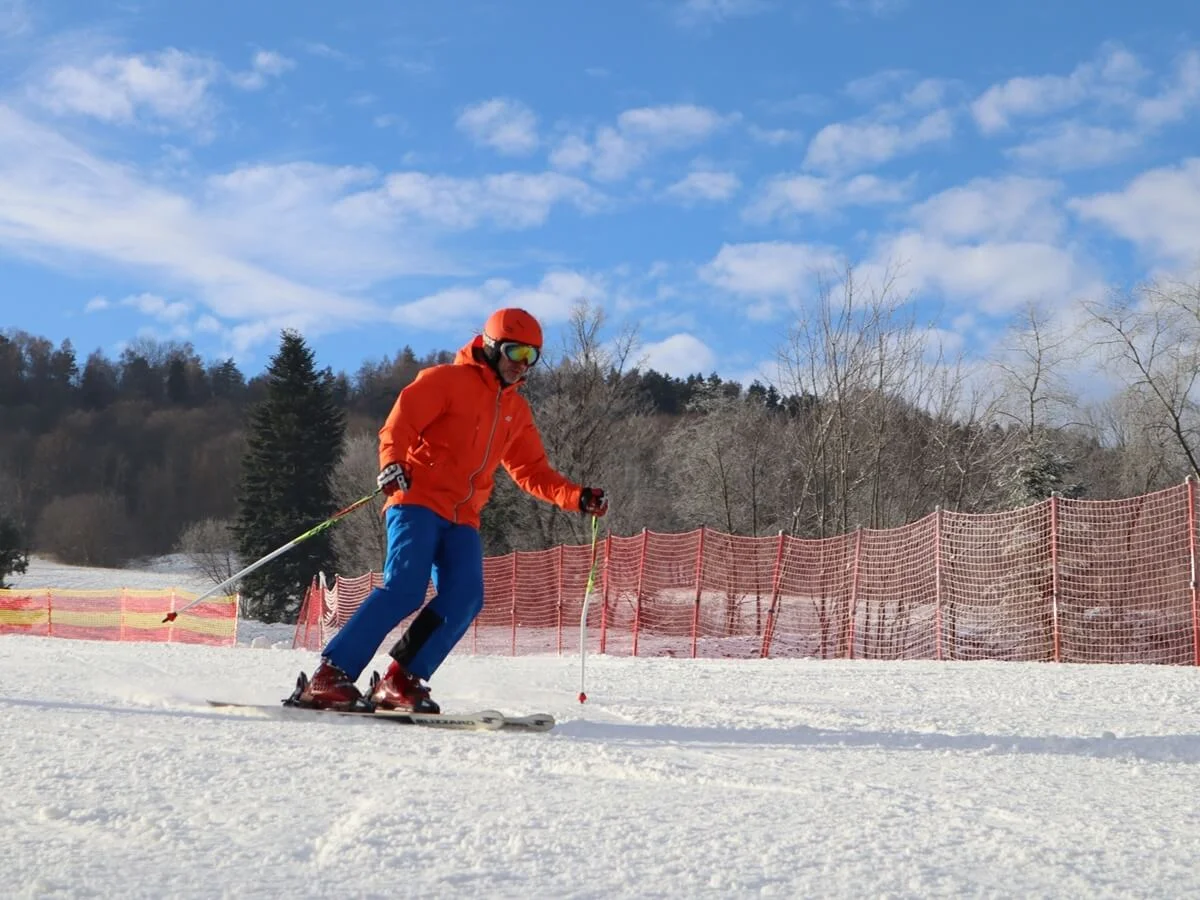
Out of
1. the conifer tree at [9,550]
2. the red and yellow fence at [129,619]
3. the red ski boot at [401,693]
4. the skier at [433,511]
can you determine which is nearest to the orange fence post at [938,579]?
the skier at [433,511]

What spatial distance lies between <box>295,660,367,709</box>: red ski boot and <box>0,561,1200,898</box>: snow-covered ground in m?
0.21

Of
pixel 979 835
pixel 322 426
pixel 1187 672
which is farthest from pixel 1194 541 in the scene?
pixel 322 426

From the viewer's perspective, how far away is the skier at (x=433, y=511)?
449 centimetres

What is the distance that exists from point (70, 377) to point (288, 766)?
115 metres

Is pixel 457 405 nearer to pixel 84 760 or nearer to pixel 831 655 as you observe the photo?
pixel 84 760

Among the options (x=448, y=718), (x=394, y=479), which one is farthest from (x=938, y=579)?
(x=448, y=718)

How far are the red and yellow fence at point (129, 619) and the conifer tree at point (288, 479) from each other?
14082 mm

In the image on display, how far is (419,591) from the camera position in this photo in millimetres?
4551

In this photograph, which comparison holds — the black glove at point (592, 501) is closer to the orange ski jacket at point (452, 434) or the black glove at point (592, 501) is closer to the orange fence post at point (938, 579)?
the orange ski jacket at point (452, 434)

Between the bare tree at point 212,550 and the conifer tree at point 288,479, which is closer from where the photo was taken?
the conifer tree at point 288,479

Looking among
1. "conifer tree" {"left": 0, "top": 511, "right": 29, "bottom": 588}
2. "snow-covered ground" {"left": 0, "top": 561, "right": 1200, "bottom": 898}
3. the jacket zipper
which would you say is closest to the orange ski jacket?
the jacket zipper

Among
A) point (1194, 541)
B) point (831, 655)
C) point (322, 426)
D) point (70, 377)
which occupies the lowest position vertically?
point (831, 655)

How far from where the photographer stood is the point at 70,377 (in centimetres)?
10669

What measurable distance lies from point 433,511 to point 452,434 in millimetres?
348
